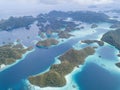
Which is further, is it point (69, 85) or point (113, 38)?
point (113, 38)

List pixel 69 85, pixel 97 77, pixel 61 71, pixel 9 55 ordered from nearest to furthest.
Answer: pixel 69 85, pixel 61 71, pixel 97 77, pixel 9 55

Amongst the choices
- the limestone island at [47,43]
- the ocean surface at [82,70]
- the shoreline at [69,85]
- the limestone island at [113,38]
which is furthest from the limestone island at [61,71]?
the limestone island at [47,43]

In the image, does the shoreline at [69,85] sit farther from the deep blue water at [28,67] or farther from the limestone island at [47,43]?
the limestone island at [47,43]

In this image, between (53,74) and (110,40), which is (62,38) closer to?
(110,40)

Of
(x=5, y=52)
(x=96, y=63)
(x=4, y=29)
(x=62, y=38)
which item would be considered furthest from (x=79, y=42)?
(x=4, y=29)

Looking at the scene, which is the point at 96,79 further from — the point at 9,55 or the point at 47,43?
the point at 47,43

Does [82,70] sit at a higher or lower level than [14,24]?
higher

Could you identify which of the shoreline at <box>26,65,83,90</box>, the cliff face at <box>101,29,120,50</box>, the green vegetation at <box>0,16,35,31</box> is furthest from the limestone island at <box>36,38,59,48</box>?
the green vegetation at <box>0,16,35,31</box>

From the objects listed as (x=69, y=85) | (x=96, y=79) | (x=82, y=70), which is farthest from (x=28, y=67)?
(x=96, y=79)

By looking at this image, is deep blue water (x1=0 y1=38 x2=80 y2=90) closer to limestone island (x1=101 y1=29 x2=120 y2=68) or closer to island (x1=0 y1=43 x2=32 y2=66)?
island (x1=0 y1=43 x2=32 y2=66)
